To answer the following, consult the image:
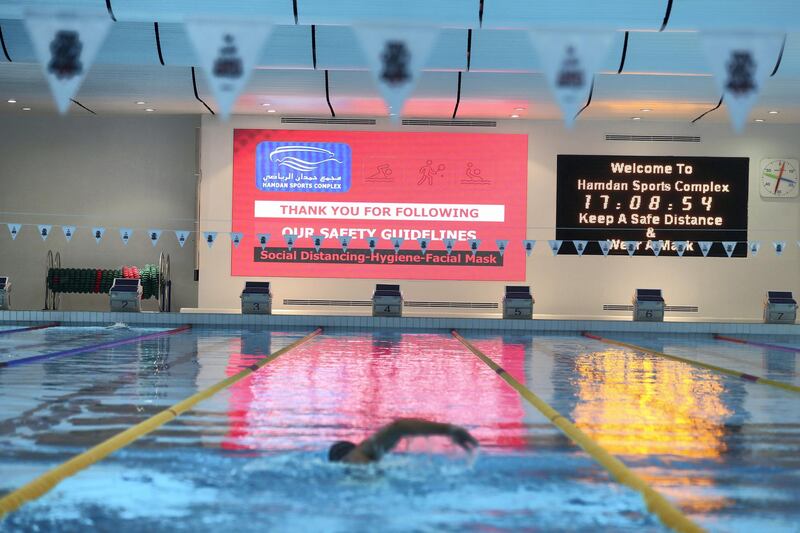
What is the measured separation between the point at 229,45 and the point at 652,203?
1077cm

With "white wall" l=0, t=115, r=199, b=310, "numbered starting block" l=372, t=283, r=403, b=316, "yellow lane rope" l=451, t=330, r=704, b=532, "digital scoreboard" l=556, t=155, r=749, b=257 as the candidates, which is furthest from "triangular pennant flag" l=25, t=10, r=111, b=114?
"digital scoreboard" l=556, t=155, r=749, b=257

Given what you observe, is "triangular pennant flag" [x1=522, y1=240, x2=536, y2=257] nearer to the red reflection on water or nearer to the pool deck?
the pool deck

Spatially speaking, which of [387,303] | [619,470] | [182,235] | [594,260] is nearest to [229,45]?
[619,470]

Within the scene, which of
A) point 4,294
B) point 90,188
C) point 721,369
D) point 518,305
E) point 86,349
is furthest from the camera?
point 90,188

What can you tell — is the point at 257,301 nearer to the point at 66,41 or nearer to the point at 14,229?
the point at 14,229

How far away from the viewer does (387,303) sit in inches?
631

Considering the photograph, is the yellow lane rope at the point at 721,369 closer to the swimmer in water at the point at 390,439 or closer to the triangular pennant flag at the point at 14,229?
the swimmer in water at the point at 390,439

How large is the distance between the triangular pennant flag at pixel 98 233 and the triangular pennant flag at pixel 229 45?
8.55 meters

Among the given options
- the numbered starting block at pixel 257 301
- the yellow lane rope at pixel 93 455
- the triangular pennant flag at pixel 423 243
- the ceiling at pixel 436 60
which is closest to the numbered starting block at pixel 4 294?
the ceiling at pixel 436 60

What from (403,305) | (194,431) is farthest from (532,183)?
(194,431)

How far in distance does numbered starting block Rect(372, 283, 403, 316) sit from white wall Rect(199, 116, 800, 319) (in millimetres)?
1042

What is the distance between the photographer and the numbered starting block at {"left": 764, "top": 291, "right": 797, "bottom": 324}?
16031mm

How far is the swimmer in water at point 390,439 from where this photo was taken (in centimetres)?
381

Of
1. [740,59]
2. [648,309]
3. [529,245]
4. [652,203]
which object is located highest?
[740,59]
